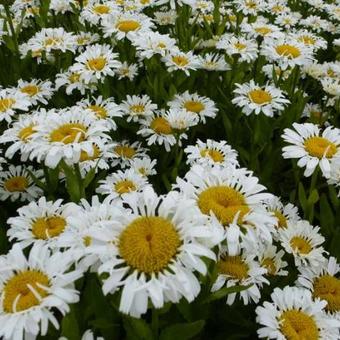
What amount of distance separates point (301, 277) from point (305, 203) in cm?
54

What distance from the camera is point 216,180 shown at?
2.18 metres

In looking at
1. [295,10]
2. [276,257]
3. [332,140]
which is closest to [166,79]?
[332,140]

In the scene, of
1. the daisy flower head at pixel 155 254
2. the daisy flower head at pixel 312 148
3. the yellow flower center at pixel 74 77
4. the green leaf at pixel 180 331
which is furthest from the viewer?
the yellow flower center at pixel 74 77

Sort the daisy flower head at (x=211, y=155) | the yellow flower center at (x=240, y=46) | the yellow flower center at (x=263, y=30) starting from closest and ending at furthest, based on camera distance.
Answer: the daisy flower head at (x=211, y=155), the yellow flower center at (x=240, y=46), the yellow flower center at (x=263, y=30)

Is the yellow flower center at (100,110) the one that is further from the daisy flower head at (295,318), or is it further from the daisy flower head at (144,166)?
the daisy flower head at (295,318)

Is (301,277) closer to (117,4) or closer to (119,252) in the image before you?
(119,252)

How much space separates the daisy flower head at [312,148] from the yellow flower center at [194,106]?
3.71 feet

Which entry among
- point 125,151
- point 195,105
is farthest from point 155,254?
point 195,105

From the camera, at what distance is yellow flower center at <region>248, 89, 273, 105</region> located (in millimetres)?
3760

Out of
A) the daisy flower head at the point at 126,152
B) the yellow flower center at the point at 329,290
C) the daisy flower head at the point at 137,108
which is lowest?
the daisy flower head at the point at 126,152

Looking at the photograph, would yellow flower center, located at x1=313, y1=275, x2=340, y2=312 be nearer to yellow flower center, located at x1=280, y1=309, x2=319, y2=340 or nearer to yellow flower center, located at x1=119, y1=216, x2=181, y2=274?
yellow flower center, located at x1=280, y1=309, x2=319, y2=340

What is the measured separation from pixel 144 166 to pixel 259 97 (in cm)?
113

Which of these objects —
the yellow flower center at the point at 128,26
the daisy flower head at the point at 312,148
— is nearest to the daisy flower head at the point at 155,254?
the daisy flower head at the point at 312,148

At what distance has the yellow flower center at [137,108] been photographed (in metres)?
3.86
